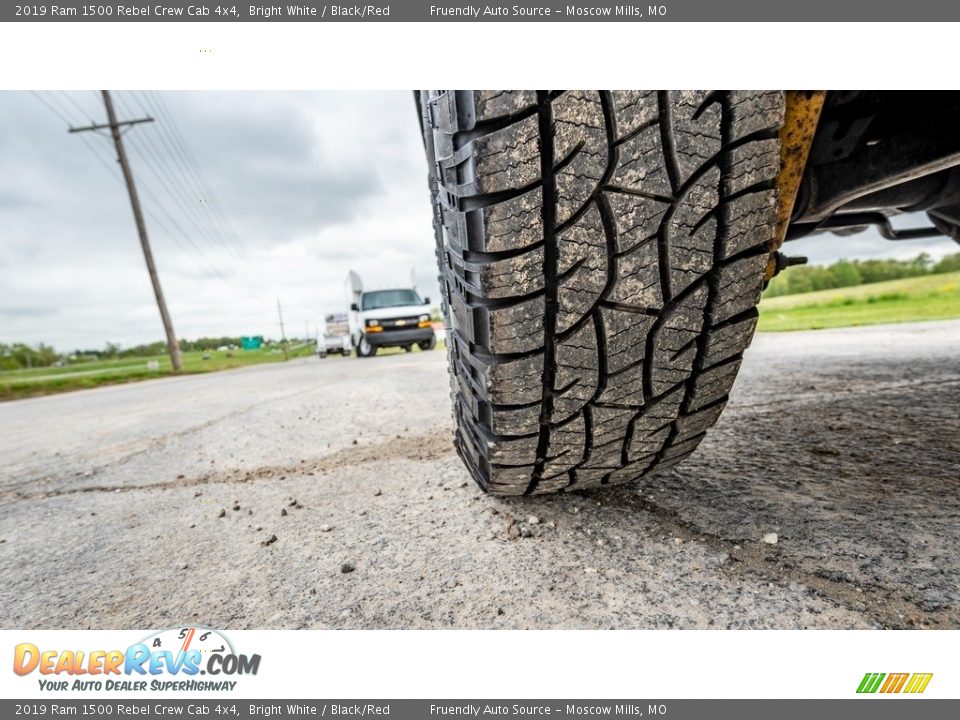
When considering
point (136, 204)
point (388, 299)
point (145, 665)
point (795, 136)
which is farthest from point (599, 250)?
point (136, 204)

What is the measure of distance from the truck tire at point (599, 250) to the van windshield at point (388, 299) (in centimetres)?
840

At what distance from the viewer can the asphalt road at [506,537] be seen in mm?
645

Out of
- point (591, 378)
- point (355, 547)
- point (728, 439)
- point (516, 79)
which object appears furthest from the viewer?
point (728, 439)

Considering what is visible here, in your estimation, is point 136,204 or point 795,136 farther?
point 136,204

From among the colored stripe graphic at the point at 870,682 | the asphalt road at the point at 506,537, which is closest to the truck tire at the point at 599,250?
the asphalt road at the point at 506,537

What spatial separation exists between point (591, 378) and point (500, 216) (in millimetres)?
267

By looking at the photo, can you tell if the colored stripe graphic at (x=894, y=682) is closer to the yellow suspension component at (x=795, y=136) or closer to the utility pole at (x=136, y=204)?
the yellow suspension component at (x=795, y=136)

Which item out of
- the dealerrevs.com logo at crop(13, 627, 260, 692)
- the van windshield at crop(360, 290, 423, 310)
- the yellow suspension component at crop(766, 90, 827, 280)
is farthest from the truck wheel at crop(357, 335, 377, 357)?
the yellow suspension component at crop(766, 90, 827, 280)

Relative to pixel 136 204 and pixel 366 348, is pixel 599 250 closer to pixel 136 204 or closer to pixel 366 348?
pixel 366 348

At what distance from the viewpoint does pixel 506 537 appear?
2.74 feet

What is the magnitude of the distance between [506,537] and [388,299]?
857 centimetres

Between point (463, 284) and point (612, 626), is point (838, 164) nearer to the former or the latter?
point (463, 284)

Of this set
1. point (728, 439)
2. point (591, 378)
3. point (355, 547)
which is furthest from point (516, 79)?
point (728, 439)

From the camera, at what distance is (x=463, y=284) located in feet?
2.23
